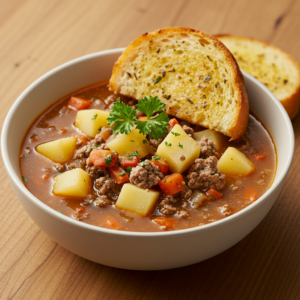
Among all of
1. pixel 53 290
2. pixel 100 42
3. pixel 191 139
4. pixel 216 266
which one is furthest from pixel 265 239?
pixel 100 42

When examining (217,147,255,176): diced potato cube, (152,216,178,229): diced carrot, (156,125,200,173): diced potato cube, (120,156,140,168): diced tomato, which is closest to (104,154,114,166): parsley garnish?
(120,156,140,168): diced tomato

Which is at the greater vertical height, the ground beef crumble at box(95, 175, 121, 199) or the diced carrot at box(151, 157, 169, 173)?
the diced carrot at box(151, 157, 169, 173)

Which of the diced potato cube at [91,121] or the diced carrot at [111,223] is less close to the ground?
the diced potato cube at [91,121]

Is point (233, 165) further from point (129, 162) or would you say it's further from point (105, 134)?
point (105, 134)

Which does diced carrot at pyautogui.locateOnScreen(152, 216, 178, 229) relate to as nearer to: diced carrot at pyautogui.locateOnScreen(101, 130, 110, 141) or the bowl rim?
the bowl rim

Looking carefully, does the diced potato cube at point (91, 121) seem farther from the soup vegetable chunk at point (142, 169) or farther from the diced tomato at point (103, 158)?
the diced tomato at point (103, 158)

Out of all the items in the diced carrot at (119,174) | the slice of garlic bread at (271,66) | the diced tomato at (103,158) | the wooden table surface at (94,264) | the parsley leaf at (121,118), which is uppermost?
the slice of garlic bread at (271,66)

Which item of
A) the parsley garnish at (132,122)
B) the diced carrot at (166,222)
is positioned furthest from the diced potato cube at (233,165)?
the diced carrot at (166,222)

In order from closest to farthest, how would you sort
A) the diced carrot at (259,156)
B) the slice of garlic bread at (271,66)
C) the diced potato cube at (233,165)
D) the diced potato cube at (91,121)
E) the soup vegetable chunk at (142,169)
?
the soup vegetable chunk at (142,169), the diced potato cube at (233,165), the diced carrot at (259,156), the diced potato cube at (91,121), the slice of garlic bread at (271,66)
